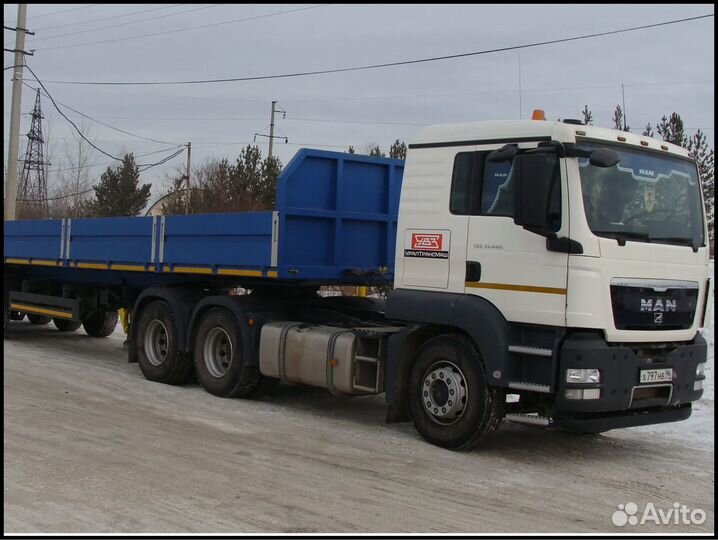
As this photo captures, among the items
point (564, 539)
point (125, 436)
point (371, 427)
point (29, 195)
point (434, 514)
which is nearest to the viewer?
point (564, 539)

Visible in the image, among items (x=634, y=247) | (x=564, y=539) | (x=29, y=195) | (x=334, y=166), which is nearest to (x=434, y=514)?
(x=564, y=539)

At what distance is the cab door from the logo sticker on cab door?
0.27 metres

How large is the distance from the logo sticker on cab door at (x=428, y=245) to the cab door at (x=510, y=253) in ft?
0.89

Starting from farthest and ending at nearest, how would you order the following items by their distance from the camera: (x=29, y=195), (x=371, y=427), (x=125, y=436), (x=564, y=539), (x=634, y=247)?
(x=29, y=195)
(x=371, y=427)
(x=125, y=436)
(x=634, y=247)
(x=564, y=539)

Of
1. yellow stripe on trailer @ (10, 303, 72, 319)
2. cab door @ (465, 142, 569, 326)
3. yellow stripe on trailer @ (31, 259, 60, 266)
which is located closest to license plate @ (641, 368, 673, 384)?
cab door @ (465, 142, 569, 326)

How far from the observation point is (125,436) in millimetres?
7422

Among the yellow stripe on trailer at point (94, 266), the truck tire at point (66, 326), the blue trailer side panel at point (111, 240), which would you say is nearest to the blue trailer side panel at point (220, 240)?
the blue trailer side panel at point (111, 240)

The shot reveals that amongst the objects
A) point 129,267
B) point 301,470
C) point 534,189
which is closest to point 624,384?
point 534,189

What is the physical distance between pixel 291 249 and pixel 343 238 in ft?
2.49

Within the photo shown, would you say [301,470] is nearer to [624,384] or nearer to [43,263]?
[624,384]

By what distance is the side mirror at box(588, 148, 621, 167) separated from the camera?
6406mm

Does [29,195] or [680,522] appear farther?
[29,195]

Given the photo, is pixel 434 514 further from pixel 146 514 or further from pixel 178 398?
pixel 178 398

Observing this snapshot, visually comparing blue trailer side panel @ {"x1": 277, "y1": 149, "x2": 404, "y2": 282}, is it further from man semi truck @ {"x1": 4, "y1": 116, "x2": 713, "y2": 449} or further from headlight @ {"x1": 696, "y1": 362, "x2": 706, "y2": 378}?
headlight @ {"x1": 696, "y1": 362, "x2": 706, "y2": 378}
